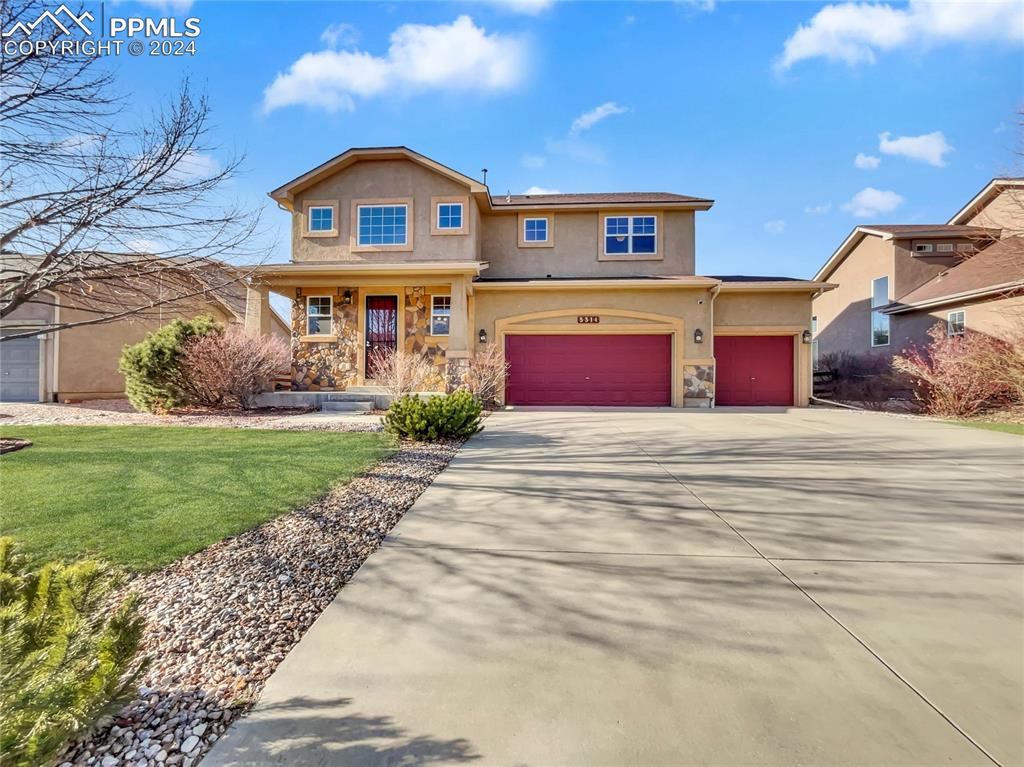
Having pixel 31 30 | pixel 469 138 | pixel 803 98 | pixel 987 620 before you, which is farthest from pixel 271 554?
pixel 469 138

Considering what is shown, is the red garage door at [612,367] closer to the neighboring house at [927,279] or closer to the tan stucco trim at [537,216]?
the tan stucco trim at [537,216]

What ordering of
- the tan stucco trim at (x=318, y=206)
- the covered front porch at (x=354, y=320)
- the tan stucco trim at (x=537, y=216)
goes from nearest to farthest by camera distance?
the covered front porch at (x=354, y=320) < the tan stucco trim at (x=318, y=206) < the tan stucco trim at (x=537, y=216)

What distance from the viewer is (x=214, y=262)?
509 cm

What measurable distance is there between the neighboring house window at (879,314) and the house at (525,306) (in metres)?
7.16

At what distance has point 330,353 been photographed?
48.0ft

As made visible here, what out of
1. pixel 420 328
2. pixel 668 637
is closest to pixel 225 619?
pixel 668 637

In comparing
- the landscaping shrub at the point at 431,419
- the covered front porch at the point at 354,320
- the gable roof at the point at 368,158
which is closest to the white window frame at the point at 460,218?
the gable roof at the point at 368,158

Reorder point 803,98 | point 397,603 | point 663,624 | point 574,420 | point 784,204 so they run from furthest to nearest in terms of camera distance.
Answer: point 784,204 → point 574,420 → point 803,98 → point 397,603 → point 663,624

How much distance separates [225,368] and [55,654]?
11.9 meters

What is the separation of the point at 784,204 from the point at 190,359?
2139 centimetres

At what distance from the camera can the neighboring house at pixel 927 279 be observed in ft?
48.0

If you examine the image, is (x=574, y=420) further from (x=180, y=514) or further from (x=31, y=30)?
(x=31, y=30)

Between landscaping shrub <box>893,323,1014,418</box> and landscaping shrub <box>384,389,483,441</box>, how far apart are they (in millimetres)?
12556

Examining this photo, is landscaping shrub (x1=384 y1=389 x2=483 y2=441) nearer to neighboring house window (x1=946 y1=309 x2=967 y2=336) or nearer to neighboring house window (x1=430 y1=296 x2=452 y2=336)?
neighboring house window (x1=430 y1=296 x2=452 y2=336)
